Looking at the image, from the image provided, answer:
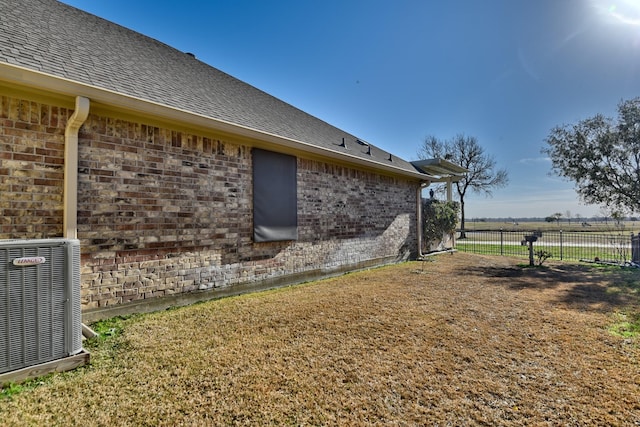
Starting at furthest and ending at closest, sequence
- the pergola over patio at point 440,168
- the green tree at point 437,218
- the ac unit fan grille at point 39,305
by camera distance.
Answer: the pergola over patio at point 440,168 < the green tree at point 437,218 < the ac unit fan grille at point 39,305

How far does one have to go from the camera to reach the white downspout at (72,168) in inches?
134

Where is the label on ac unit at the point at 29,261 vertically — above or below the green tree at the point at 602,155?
below

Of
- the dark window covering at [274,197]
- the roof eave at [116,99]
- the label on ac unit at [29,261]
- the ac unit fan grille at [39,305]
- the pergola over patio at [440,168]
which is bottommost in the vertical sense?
the ac unit fan grille at [39,305]

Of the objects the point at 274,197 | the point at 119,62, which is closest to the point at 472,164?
the point at 274,197

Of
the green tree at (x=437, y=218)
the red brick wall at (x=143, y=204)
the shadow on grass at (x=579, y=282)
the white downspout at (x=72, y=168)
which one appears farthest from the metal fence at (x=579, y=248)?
the white downspout at (x=72, y=168)

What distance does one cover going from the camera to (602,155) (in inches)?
388

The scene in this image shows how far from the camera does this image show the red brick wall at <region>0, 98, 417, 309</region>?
3293 millimetres

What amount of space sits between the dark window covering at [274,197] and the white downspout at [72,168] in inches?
105

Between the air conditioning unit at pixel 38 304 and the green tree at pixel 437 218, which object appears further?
the green tree at pixel 437 218

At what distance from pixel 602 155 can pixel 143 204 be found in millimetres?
13957

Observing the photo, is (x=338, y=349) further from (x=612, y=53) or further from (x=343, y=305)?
(x=612, y=53)

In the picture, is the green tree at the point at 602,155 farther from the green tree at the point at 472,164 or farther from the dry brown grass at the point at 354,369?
the green tree at the point at 472,164

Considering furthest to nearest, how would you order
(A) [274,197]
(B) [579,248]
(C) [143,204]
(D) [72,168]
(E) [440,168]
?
(B) [579,248] < (E) [440,168] < (A) [274,197] < (C) [143,204] < (D) [72,168]

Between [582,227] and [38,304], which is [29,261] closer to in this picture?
[38,304]
